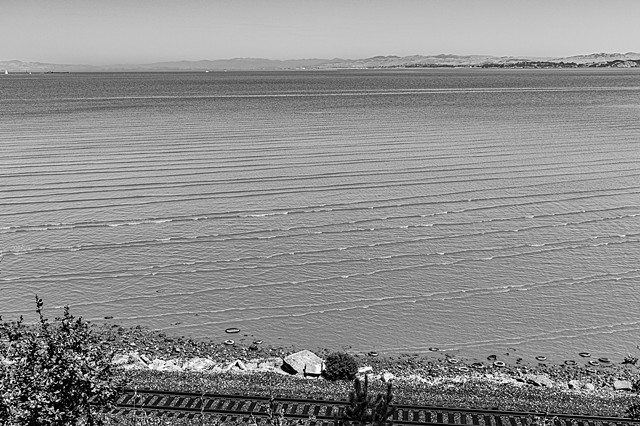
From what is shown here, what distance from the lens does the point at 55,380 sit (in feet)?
28.7

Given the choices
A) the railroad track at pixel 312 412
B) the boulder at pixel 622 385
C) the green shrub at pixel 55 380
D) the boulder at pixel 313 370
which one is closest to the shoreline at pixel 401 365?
the boulder at pixel 622 385

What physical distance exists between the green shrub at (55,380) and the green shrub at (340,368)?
7.72m

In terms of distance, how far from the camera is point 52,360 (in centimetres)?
880

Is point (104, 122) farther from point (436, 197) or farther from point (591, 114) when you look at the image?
point (591, 114)

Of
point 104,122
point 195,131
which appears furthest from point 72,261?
point 104,122

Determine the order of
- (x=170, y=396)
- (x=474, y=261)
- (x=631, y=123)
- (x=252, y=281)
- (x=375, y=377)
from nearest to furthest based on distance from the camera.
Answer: (x=170, y=396) → (x=375, y=377) → (x=252, y=281) → (x=474, y=261) → (x=631, y=123)

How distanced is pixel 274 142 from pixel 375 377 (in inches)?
1496

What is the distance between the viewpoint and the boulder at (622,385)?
15820mm

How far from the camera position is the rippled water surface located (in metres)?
20.2

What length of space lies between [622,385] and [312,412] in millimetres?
8121

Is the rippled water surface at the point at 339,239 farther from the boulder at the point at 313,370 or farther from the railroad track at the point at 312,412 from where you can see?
the railroad track at the point at 312,412

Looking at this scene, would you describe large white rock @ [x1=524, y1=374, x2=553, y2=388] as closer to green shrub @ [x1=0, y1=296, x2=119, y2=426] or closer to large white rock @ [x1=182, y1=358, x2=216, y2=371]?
large white rock @ [x1=182, y1=358, x2=216, y2=371]

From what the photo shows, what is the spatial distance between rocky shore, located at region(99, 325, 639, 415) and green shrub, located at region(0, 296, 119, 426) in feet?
20.8

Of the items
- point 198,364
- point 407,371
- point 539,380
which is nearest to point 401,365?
point 407,371
